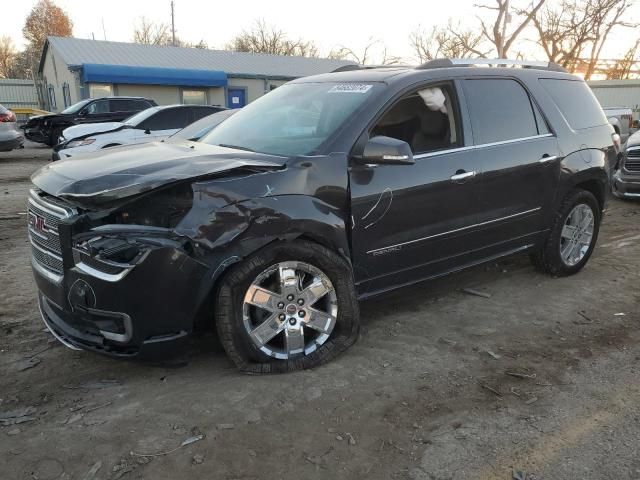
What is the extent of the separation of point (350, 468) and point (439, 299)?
2400 millimetres

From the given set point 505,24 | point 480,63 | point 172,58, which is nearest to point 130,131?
point 480,63

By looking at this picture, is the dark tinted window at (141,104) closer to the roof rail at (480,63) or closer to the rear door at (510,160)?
the roof rail at (480,63)

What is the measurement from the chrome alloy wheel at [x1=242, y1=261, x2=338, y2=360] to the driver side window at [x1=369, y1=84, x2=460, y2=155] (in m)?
1.23

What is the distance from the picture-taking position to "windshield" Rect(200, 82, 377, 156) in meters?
3.66

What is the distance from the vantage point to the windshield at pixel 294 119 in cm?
366

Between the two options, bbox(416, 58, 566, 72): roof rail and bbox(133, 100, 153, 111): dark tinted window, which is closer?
bbox(416, 58, 566, 72): roof rail

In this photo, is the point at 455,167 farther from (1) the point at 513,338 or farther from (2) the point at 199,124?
(2) the point at 199,124

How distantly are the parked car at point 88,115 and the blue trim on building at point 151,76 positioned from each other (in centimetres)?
710

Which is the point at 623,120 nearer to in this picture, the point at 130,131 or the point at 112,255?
the point at 130,131


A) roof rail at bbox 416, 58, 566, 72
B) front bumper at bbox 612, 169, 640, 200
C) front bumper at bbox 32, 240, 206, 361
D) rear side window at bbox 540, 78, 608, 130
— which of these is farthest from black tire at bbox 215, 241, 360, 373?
front bumper at bbox 612, 169, 640, 200

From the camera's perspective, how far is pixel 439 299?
4684mm

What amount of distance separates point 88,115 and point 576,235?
15869 millimetres

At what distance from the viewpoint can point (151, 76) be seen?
2591 centimetres

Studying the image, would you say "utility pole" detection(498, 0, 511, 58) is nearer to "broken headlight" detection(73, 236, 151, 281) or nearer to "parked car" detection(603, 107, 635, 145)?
"parked car" detection(603, 107, 635, 145)
